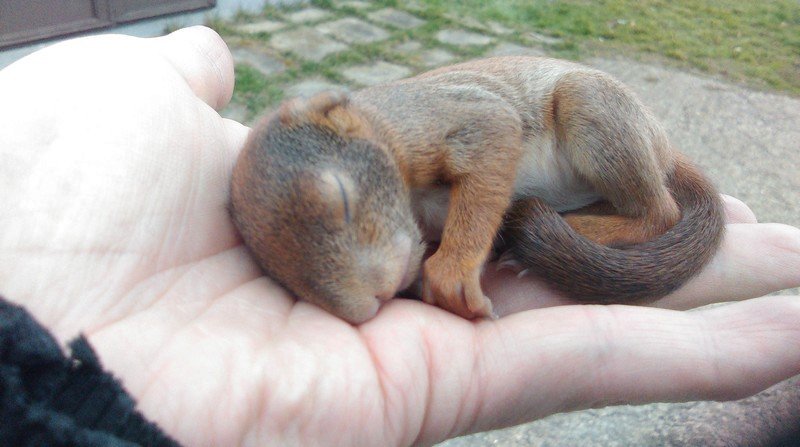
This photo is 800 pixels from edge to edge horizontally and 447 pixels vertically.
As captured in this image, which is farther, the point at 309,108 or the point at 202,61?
the point at 202,61

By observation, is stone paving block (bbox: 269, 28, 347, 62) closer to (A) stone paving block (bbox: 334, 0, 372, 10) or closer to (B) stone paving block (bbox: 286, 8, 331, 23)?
(B) stone paving block (bbox: 286, 8, 331, 23)

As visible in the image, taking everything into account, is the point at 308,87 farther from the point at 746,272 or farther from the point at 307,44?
the point at 746,272

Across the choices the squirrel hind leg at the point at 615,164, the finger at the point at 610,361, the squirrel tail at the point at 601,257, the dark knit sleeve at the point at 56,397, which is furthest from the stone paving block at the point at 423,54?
the dark knit sleeve at the point at 56,397

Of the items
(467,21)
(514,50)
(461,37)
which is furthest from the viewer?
(467,21)

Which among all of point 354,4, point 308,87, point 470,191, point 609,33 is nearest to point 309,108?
point 470,191

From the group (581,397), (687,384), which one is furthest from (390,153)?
(687,384)

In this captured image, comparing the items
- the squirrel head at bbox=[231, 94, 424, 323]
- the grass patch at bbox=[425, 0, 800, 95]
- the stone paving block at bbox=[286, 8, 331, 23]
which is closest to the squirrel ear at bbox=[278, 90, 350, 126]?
the squirrel head at bbox=[231, 94, 424, 323]
